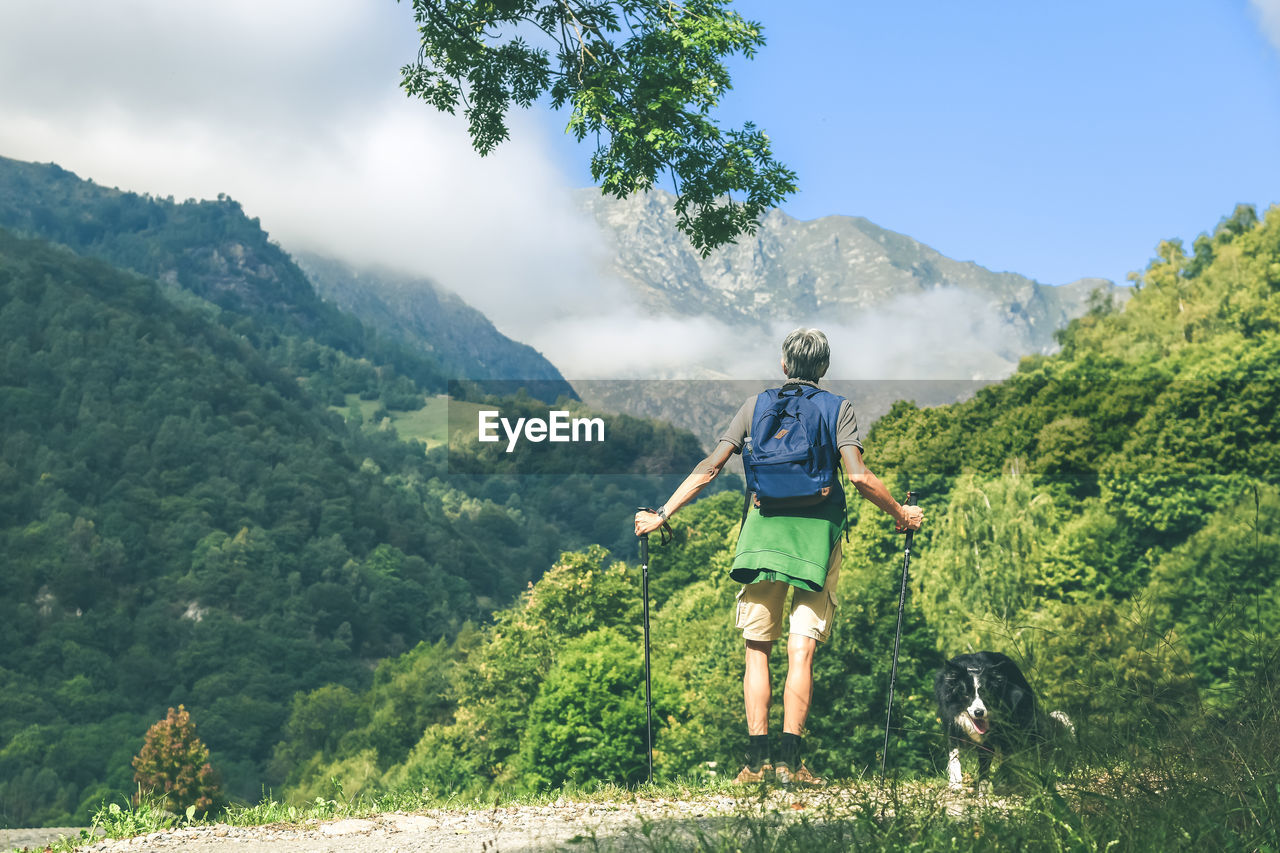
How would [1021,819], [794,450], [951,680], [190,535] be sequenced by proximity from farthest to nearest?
[190,535]
[951,680]
[794,450]
[1021,819]

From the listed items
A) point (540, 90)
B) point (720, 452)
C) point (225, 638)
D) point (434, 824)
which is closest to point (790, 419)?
point (720, 452)

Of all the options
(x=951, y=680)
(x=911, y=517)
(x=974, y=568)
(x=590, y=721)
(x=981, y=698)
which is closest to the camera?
(x=911, y=517)

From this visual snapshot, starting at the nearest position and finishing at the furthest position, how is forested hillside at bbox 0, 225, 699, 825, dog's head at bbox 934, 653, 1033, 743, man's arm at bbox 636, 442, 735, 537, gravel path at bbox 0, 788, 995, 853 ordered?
gravel path at bbox 0, 788, 995, 853 < man's arm at bbox 636, 442, 735, 537 < dog's head at bbox 934, 653, 1033, 743 < forested hillside at bbox 0, 225, 699, 825

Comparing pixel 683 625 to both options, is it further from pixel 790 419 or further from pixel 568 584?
pixel 790 419

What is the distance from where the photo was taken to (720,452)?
242 inches

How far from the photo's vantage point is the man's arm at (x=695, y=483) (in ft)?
20.1

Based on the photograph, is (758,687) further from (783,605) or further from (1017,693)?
(1017,693)

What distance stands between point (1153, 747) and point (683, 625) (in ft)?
150

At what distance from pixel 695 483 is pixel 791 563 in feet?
2.19

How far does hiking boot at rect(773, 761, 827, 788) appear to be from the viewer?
18.9 ft

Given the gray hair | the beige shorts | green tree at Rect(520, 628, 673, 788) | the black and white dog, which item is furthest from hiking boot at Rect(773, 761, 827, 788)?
green tree at Rect(520, 628, 673, 788)

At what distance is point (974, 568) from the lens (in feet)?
121

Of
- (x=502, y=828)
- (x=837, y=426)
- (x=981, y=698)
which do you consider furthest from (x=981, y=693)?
(x=502, y=828)

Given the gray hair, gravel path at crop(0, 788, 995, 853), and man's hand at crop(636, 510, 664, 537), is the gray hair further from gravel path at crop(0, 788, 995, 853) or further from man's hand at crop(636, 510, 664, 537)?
gravel path at crop(0, 788, 995, 853)
